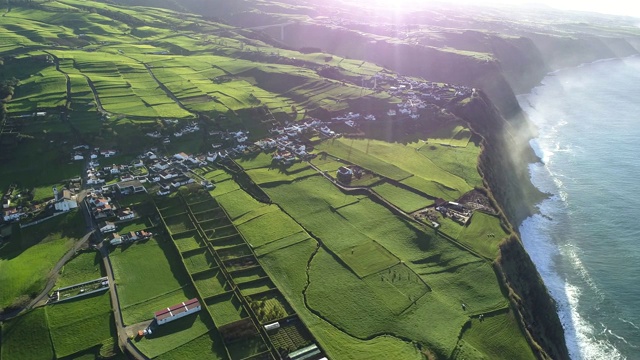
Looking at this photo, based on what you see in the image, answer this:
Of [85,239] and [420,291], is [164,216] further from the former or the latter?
[420,291]

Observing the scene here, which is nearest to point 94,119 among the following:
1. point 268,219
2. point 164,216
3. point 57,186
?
point 57,186

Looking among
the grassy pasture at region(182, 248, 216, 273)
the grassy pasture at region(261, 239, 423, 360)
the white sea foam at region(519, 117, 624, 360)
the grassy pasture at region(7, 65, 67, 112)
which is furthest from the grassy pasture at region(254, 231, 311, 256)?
the grassy pasture at region(7, 65, 67, 112)

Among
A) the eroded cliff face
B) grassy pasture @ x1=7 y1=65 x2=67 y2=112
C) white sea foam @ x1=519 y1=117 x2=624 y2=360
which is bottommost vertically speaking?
white sea foam @ x1=519 y1=117 x2=624 y2=360

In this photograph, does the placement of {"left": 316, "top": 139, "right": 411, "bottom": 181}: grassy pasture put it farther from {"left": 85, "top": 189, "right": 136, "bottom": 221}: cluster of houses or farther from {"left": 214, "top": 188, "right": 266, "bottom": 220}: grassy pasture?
{"left": 85, "top": 189, "right": 136, "bottom": 221}: cluster of houses

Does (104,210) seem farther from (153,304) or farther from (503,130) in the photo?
(503,130)

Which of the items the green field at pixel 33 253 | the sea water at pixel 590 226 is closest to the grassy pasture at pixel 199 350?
the green field at pixel 33 253
